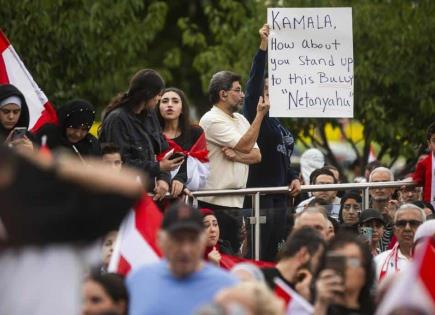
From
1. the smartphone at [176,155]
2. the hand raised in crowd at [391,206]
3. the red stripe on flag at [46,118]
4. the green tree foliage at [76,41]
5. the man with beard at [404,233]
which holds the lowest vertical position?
the man with beard at [404,233]

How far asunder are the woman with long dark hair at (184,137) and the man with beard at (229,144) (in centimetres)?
33

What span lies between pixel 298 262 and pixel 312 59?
5.52 m

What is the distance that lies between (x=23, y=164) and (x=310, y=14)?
9.45 meters

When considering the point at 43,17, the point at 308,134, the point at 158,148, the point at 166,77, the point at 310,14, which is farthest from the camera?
the point at 166,77

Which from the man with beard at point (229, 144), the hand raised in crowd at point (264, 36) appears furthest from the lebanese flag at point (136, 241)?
the hand raised in crowd at point (264, 36)

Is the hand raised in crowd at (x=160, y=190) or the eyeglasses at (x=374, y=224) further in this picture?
the eyeglasses at (x=374, y=224)

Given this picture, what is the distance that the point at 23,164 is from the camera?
6633mm

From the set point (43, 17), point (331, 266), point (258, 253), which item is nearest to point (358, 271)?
point (331, 266)

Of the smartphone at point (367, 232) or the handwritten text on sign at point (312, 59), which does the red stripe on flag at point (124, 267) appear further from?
the handwritten text on sign at point (312, 59)

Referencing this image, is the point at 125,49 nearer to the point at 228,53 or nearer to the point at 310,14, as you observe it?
the point at 228,53

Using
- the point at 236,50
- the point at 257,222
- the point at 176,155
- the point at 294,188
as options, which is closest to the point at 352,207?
the point at 294,188

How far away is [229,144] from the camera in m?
14.3

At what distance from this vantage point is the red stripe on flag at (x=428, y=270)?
10156mm

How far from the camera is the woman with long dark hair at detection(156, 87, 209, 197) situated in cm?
1379
